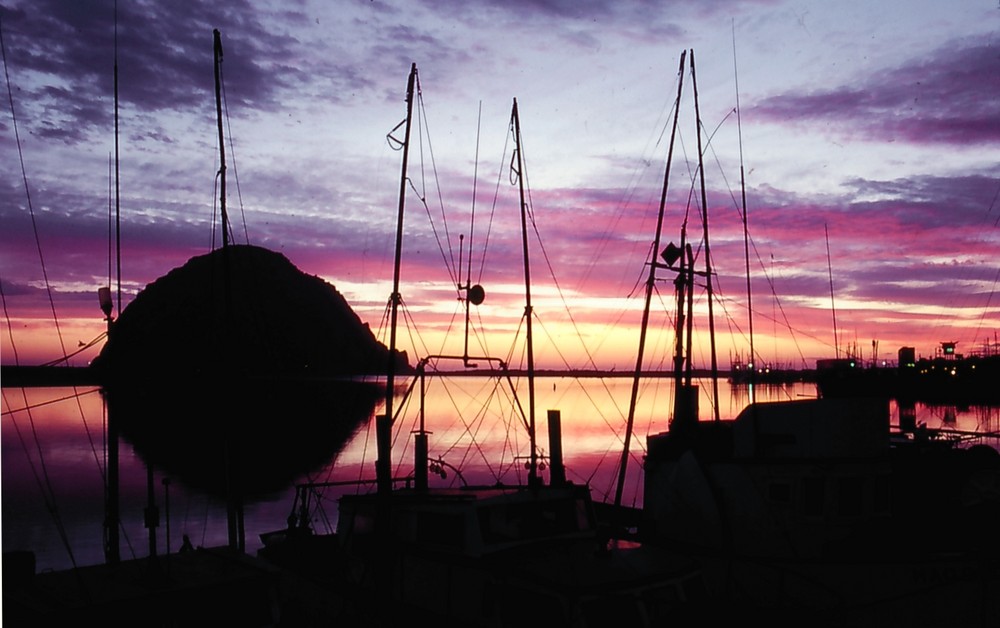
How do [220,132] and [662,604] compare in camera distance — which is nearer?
[662,604]

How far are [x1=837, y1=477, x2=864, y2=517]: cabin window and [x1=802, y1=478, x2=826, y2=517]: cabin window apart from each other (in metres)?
0.46

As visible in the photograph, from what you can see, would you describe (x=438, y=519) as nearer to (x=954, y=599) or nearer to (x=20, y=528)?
(x=954, y=599)

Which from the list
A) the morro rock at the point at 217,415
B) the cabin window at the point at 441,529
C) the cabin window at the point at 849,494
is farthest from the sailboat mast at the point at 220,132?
the cabin window at the point at 849,494

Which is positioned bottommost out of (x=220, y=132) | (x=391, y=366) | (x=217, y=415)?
(x=217, y=415)

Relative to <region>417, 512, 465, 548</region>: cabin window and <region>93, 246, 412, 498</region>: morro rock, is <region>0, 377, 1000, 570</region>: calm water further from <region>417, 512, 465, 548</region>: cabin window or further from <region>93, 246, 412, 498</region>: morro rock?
<region>417, 512, 465, 548</region>: cabin window

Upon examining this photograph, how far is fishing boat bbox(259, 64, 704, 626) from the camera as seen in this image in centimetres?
1605

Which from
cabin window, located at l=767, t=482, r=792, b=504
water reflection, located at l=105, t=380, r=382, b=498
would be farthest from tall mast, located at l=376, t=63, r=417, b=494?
cabin window, located at l=767, t=482, r=792, b=504

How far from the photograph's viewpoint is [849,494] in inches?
870

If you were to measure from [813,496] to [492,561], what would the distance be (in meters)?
10.0

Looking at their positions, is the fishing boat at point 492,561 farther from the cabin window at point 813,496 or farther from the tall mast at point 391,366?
the cabin window at point 813,496

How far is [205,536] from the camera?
1844 inches

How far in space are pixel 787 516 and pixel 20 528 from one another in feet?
153

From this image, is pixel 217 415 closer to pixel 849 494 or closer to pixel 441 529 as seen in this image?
pixel 441 529

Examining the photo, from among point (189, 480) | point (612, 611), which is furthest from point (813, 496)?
point (189, 480)
